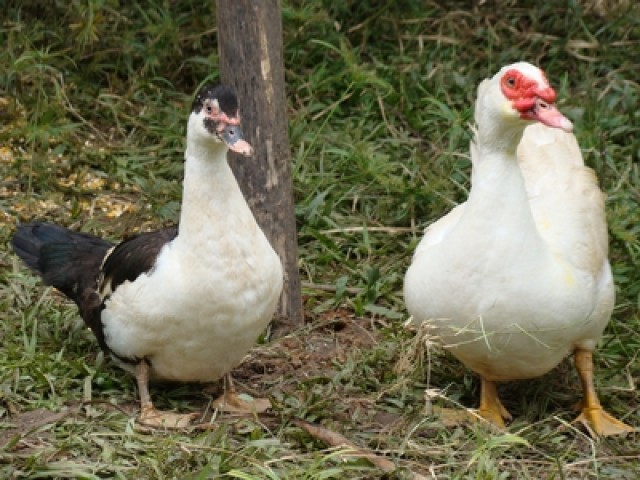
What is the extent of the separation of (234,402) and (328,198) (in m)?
1.82

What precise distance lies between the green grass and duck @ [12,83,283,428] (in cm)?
26

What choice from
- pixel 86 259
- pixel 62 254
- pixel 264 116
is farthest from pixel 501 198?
pixel 62 254

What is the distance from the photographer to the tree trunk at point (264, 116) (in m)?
5.47

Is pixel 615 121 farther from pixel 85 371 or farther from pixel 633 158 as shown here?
pixel 85 371

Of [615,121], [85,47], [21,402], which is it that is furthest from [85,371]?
[615,121]

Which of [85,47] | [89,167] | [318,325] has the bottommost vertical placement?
[318,325]

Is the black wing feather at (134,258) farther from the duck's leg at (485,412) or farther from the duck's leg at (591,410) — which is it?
the duck's leg at (591,410)

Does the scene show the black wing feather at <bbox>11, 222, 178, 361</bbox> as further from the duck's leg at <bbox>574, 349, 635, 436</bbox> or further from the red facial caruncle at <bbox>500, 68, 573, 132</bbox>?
the duck's leg at <bbox>574, 349, 635, 436</bbox>

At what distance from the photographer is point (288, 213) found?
5.75 metres

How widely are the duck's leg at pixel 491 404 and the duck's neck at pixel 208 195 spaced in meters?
1.18


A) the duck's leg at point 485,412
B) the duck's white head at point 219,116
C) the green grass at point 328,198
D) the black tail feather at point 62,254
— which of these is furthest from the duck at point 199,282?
the duck's leg at point 485,412

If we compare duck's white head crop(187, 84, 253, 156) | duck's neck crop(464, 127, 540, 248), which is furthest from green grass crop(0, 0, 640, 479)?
duck's white head crop(187, 84, 253, 156)

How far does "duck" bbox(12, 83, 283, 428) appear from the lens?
186 inches

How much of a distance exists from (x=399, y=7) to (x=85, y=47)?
6.31 feet
